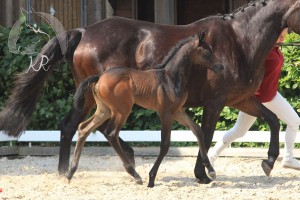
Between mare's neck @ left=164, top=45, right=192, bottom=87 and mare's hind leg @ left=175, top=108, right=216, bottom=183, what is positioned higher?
mare's neck @ left=164, top=45, right=192, bottom=87

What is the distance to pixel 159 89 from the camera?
21.2 feet

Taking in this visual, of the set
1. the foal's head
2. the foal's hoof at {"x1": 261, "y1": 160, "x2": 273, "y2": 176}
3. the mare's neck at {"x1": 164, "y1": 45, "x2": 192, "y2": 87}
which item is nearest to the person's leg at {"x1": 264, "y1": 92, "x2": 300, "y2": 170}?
Result: the foal's hoof at {"x1": 261, "y1": 160, "x2": 273, "y2": 176}

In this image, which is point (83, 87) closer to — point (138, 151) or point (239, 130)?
point (239, 130)

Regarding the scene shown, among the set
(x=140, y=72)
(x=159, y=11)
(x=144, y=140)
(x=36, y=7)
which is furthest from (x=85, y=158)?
(x=36, y=7)

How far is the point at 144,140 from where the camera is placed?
30.9 feet

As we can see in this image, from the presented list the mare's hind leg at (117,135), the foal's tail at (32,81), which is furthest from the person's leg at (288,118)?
the foal's tail at (32,81)

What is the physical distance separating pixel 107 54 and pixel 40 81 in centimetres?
79

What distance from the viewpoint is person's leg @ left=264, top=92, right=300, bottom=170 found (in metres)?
7.47

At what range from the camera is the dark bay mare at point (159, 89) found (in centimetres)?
644

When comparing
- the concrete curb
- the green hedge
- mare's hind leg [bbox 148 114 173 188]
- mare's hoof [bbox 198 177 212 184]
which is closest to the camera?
mare's hind leg [bbox 148 114 173 188]

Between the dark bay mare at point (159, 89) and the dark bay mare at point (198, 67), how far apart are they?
1.08 feet

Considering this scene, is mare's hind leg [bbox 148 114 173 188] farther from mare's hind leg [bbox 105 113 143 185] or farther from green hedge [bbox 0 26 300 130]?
green hedge [bbox 0 26 300 130]

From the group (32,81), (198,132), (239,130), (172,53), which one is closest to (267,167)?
(239,130)

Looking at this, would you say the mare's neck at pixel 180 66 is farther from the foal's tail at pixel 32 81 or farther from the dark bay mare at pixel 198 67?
the foal's tail at pixel 32 81
